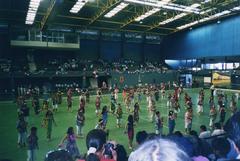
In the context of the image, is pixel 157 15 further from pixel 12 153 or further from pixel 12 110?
pixel 12 153

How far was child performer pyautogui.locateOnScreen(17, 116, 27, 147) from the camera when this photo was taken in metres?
15.7

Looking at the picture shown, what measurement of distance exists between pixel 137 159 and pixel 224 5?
45.0m

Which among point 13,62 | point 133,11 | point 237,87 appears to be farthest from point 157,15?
point 13,62

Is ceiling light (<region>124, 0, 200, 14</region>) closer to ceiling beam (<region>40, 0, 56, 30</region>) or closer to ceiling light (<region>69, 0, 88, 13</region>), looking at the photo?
ceiling light (<region>69, 0, 88, 13</region>)

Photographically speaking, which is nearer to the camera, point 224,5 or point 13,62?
point 224,5

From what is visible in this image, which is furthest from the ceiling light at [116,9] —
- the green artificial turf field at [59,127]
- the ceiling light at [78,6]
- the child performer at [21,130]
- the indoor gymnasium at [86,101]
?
the child performer at [21,130]

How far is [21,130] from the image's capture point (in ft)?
51.9

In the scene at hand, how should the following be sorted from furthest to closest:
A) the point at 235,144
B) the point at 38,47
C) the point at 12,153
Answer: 1. the point at 38,47
2. the point at 12,153
3. the point at 235,144

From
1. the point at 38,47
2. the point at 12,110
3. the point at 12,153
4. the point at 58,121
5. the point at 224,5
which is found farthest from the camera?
the point at 38,47

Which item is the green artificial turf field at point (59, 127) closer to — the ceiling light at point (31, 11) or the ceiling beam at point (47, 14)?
the ceiling light at point (31, 11)

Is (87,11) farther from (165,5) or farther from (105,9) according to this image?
(165,5)

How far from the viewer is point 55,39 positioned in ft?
163

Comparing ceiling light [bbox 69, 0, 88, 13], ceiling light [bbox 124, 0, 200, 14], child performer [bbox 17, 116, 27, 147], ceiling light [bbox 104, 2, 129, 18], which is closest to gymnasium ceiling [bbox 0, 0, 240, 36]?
ceiling light [bbox 124, 0, 200, 14]

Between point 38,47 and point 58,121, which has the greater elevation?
point 38,47
